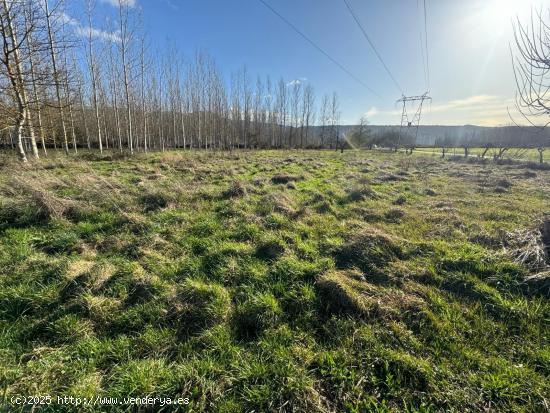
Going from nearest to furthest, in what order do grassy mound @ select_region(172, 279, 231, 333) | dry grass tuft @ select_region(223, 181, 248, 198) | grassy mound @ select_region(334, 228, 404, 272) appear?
grassy mound @ select_region(172, 279, 231, 333), grassy mound @ select_region(334, 228, 404, 272), dry grass tuft @ select_region(223, 181, 248, 198)

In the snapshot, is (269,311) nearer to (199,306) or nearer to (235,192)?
(199,306)

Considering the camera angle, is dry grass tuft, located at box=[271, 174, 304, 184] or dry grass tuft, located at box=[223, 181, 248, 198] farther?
dry grass tuft, located at box=[271, 174, 304, 184]

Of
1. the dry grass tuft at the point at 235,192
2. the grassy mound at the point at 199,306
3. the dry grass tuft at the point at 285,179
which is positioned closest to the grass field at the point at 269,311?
the grassy mound at the point at 199,306

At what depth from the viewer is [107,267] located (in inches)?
137

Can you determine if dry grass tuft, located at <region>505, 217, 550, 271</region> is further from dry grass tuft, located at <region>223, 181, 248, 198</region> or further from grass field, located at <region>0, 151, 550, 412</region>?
dry grass tuft, located at <region>223, 181, 248, 198</region>

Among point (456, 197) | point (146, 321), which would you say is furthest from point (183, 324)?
point (456, 197)

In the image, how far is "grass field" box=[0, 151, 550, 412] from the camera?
199cm

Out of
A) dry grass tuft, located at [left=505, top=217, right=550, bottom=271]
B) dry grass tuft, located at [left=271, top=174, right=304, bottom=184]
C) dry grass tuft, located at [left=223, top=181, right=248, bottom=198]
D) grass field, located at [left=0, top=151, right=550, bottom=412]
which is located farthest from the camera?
dry grass tuft, located at [left=271, top=174, right=304, bottom=184]

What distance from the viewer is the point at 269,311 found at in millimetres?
2836

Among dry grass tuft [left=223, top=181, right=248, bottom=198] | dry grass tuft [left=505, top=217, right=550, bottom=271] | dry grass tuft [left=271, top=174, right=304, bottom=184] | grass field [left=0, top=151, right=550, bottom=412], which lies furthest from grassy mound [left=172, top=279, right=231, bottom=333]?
Answer: dry grass tuft [left=271, top=174, right=304, bottom=184]

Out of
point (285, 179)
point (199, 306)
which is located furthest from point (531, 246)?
point (285, 179)

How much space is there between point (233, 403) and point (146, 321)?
1388mm

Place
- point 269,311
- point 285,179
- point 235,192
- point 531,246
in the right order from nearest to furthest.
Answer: point 269,311
point 531,246
point 235,192
point 285,179

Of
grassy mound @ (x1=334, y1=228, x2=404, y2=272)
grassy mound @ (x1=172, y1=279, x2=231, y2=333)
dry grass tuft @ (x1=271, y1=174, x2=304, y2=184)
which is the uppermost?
dry grass tuft @ (x1=271, y1=174, x2=304, y2=184)
